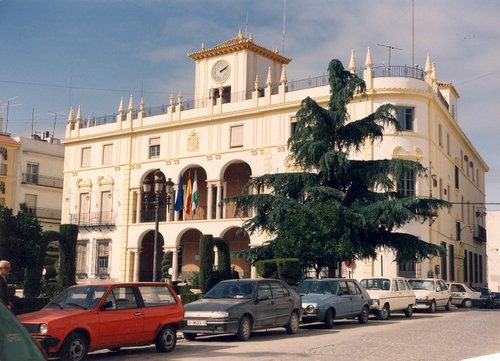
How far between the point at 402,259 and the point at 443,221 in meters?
14.5

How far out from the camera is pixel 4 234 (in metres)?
21.4

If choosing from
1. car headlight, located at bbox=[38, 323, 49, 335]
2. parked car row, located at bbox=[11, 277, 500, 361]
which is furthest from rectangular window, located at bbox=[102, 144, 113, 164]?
car headlight, located at bbox=[38, 323, 49, 335]

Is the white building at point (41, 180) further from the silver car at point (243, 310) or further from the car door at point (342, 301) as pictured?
the silver car at point (243, 310)

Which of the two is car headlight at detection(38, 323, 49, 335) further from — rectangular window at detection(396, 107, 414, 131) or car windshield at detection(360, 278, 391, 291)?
rectangular window at detection(396, 107, 414, 131)

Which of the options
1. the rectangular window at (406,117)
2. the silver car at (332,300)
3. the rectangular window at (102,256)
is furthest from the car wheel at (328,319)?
the rectangular window at (102,256)

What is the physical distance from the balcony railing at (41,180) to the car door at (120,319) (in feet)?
169

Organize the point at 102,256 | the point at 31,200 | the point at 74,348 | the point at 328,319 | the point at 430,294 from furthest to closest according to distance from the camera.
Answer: the point at 31,200 < the point at 102,256 < the point at 430,294 < the point at 328,319 < the point at 74,348

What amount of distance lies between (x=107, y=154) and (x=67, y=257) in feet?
95.0

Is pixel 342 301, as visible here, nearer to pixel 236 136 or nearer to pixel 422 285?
pixel 422 285

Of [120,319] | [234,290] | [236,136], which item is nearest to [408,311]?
[234,290]

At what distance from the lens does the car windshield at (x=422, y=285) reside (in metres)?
30.3

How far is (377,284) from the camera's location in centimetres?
2562

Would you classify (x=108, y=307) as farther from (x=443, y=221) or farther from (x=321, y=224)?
(x=443, y=221)

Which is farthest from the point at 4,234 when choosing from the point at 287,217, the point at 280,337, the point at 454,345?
the point at 454,345
